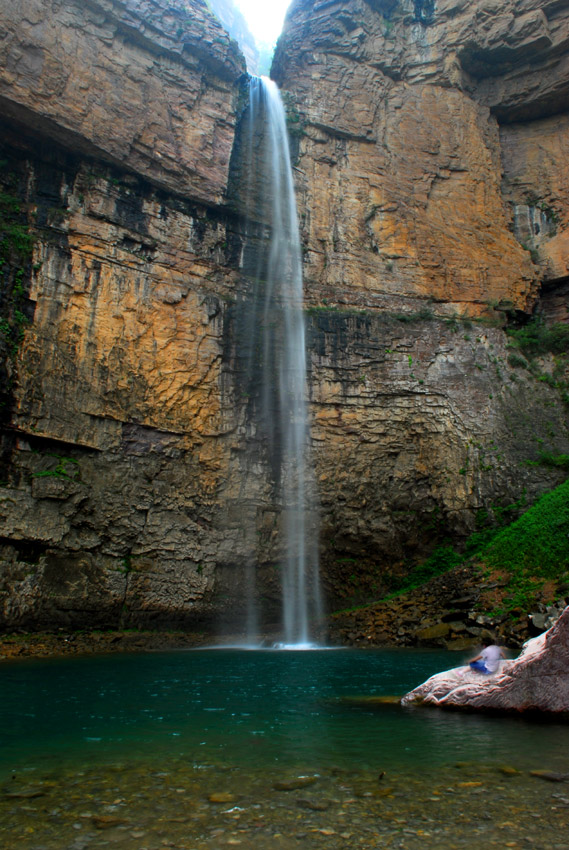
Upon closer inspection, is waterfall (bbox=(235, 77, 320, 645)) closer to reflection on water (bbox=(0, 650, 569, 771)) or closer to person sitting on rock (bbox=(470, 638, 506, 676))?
reflection on water (bbox=(0, 650, 569, 771))

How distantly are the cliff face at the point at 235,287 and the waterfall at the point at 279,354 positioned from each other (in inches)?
22.7

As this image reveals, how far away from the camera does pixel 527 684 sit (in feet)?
22.2

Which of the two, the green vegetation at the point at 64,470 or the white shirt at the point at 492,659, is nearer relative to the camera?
the white shirt at the point at 492,659

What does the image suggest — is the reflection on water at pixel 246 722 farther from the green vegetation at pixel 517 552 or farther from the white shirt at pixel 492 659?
the green vegetation at pixel 517 552

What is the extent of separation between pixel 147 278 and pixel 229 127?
7.49m

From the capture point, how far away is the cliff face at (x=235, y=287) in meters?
17.3

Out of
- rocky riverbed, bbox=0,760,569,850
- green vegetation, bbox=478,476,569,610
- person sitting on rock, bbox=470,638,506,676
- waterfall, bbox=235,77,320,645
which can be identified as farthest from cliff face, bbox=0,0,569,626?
person sitting on rock, bbox=470,638,506,676

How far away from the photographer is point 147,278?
64.5 feet

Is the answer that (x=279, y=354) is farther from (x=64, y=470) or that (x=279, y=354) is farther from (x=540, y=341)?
(x=540, y=341)

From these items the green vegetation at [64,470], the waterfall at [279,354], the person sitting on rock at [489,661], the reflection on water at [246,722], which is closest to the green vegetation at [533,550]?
the reflection on water at [246,722]

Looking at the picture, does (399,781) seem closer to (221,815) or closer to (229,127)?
(221,815)

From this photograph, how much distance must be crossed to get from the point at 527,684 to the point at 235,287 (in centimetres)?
1776

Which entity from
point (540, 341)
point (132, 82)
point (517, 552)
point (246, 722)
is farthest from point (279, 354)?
point (246, 722)

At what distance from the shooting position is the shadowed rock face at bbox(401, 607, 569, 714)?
6.57 meters
